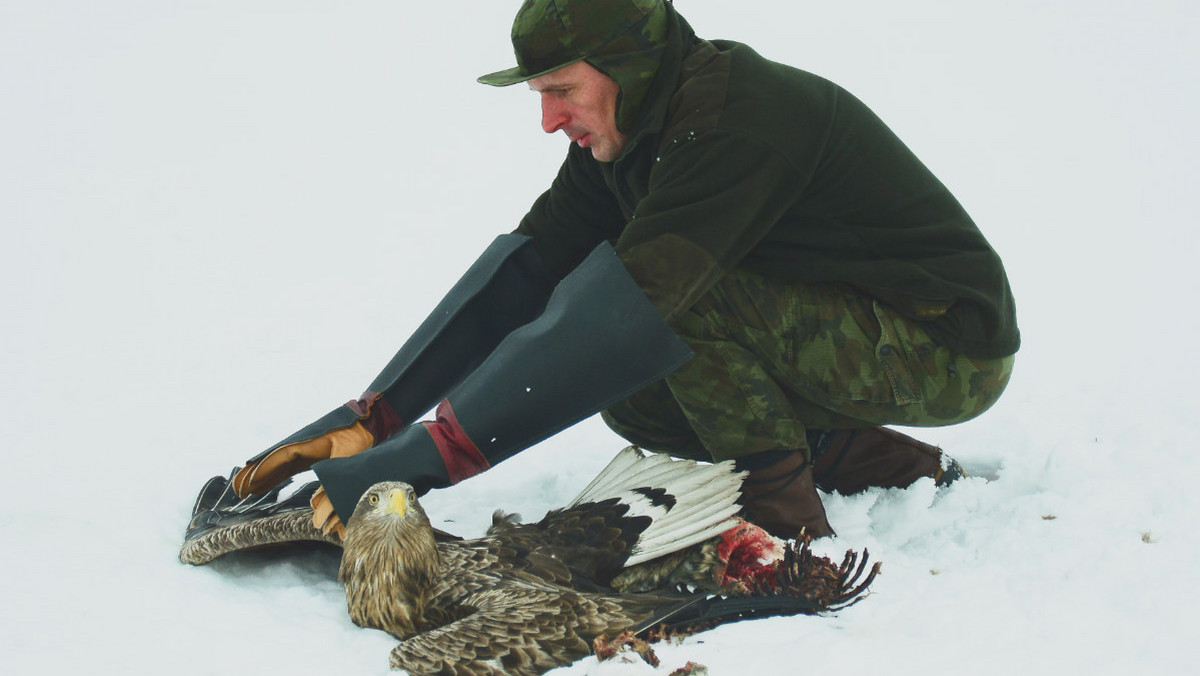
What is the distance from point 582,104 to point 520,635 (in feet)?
4.40

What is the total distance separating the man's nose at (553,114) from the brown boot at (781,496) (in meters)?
1.08

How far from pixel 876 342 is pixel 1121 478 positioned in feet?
2.81

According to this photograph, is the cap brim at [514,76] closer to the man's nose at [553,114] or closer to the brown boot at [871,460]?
the man's nose at [553,114]

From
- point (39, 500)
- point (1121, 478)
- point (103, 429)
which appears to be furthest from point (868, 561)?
point (103, 429)

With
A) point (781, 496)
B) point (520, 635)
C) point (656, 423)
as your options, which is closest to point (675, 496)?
point (781, 496)

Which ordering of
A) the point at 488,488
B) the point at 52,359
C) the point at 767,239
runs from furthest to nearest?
1. the point at 52,359
2. the point at 488,488
3. the point at 767,239

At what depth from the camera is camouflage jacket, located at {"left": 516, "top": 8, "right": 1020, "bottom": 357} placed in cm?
265

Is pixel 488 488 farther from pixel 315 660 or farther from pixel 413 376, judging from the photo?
pixel 315 660

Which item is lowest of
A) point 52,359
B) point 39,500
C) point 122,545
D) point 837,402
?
point 837,402

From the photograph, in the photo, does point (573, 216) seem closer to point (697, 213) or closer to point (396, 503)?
point (697, 213)

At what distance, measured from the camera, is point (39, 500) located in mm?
3096

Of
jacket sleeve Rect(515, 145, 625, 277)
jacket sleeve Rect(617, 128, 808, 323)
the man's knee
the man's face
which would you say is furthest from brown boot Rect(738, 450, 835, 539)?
the man's face

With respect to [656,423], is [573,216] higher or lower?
higher

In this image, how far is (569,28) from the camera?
2.71 m
